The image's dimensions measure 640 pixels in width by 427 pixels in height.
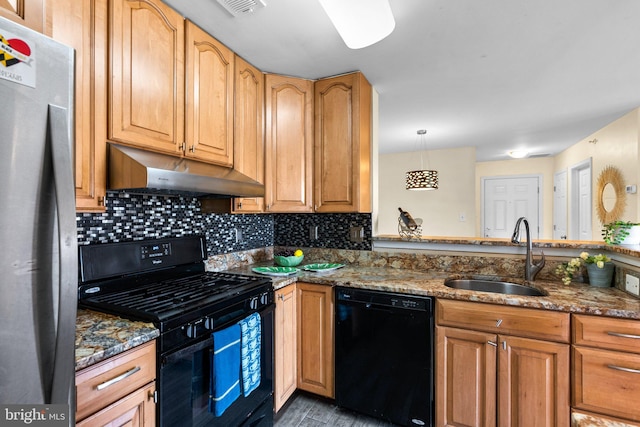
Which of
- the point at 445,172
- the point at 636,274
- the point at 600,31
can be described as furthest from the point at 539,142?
the point at 636,274

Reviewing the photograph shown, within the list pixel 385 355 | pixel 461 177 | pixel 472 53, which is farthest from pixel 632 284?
pixel 461 177

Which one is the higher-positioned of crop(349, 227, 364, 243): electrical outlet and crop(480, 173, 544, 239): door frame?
crop(480, 173, 544, 239): door frame

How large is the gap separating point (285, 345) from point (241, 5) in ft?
6.53

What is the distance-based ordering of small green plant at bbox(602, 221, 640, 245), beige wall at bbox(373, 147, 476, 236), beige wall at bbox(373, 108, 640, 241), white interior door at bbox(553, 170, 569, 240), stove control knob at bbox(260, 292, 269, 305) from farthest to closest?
1. white interior door at bbox(553, 170, 569, 240)
2. beige wall at bbox(373, 147, 476, 236)
3. beige wall at bbox(373, 108, 640, 241)
4. small green plant at bbox(602, 221, 640, 245)
5. stove control knob at bbox(260, 292, 269, 305)

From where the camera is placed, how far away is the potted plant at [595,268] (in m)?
1.83

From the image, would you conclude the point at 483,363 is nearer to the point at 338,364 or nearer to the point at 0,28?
the point at 338,364

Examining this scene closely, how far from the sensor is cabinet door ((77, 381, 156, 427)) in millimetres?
962

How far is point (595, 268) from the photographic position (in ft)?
6.10

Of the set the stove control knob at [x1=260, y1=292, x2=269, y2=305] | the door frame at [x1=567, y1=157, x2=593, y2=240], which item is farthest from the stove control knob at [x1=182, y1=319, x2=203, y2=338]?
the door frame at [x1=567, y1=157, x2=593, y2=240]

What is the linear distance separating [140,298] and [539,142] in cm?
547

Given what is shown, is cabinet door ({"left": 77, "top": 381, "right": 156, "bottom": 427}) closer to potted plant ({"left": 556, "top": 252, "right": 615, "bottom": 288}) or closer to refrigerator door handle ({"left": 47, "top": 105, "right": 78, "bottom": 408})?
refrigerator door handle ({"left": 47, "top": 105, "right": 78, "bottom": 408})

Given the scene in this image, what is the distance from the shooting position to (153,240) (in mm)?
1778

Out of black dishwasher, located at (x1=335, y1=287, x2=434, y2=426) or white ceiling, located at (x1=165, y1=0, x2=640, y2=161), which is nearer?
white ceiling, located at (x1=165, y1=0, x2=640, y2=161)

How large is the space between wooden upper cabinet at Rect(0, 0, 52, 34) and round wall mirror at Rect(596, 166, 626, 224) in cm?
469
